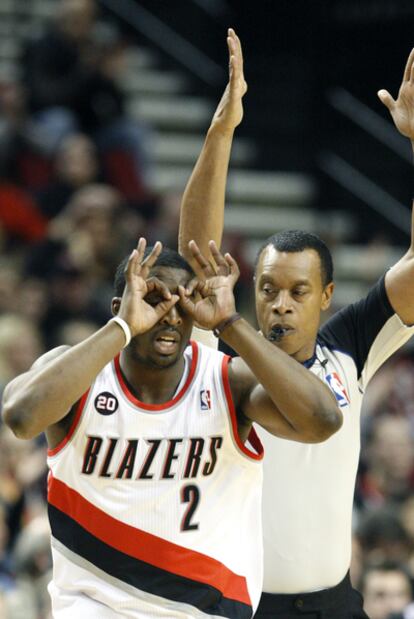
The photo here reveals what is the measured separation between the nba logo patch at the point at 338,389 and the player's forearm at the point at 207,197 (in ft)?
2.31

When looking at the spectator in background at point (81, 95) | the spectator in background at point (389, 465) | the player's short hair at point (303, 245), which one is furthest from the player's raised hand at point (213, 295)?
the spectator in background at point (81, 95)

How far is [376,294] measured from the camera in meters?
5.48

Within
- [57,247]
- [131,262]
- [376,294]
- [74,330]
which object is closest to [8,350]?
[74,330]

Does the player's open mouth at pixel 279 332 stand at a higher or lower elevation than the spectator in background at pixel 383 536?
higher

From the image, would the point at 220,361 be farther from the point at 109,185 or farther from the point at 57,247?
the point at 109,185

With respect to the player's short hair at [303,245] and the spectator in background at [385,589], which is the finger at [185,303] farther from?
the spectator in background at [385,589]

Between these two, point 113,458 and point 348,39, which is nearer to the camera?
point 113,458

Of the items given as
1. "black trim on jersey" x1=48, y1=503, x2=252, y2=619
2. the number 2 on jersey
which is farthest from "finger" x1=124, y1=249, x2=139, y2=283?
"black trim on jersey" x1=48, y1=503, x2=252, y2=619

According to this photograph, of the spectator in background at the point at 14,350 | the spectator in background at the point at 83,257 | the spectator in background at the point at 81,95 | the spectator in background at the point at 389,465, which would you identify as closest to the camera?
the spectator in background at the point at 389,465

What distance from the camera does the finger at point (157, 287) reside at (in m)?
4.49

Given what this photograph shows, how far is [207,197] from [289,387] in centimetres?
139

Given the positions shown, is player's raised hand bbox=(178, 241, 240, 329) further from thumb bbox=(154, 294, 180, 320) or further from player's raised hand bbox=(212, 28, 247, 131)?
player's raised hand bbox=(212, 28, 247, 131)

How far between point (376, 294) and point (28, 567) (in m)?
3.26

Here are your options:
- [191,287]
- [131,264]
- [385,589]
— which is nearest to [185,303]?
[191,287]
